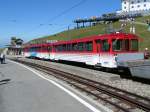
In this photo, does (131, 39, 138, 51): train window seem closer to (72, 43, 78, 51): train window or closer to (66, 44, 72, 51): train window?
(72, 43, 78, 51): train window

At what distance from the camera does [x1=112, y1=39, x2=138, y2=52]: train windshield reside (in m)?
27.4

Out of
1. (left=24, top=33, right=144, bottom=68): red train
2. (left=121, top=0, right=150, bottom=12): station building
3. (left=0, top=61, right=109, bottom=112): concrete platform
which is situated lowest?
(left=0, top=61, right=109, bottom=112): concrete platform

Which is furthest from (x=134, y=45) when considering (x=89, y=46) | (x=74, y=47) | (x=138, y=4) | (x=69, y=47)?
(x=138, y=4)

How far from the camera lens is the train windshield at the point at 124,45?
2736 cm

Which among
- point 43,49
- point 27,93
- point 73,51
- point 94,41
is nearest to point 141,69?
point 27,93

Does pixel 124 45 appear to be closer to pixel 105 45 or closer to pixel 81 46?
pixel 105 45

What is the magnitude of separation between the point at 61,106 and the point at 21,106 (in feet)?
4.42

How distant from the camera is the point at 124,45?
27844 millimetres

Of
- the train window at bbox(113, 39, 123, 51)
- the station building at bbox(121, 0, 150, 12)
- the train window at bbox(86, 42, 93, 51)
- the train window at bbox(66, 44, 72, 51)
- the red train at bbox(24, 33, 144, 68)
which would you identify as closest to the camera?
the red train at bbox(24, 33, 144, 68)

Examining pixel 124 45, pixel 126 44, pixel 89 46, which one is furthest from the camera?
pixel 89 46

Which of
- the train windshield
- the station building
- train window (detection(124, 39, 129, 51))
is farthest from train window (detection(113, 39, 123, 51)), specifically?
the station building

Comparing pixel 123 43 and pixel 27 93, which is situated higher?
pixel 123 43

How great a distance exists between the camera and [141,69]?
2008 centimetres

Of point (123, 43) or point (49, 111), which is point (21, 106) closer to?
point (49, 111)
